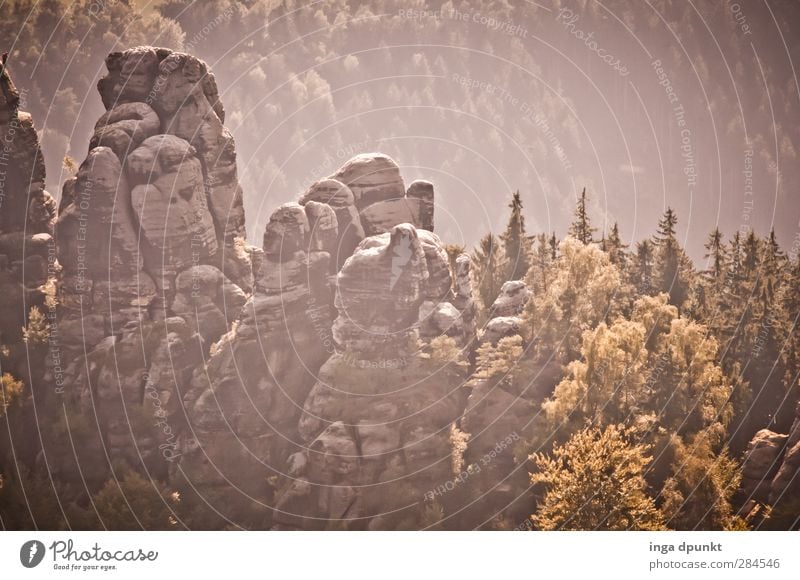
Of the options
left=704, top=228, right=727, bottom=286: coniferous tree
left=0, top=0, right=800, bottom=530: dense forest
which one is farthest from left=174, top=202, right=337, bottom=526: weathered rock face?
left=704, top=228, right=727, bottom=286: coniferous tree

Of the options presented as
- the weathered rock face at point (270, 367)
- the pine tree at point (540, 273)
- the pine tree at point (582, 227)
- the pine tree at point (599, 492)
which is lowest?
the pine tree at point (599, 492)

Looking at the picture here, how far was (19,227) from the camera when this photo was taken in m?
49.5

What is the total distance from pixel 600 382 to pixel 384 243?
13.4 metres

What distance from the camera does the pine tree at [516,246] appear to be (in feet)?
193

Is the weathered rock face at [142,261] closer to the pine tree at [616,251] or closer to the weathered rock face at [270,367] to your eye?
the weathered rock face at [270,367]

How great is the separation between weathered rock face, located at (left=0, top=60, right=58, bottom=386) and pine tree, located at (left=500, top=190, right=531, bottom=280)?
3048 cm

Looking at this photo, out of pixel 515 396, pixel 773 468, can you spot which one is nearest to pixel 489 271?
pixel 515 396

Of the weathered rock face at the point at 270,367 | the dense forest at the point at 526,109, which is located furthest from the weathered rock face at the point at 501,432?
the dense forest at the point at 526,109

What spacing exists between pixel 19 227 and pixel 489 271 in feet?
101

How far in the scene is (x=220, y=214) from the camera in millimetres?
50000

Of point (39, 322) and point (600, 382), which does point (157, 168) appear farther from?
point (600, 382)

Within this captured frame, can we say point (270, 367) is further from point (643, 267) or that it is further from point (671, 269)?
point (671, 269)

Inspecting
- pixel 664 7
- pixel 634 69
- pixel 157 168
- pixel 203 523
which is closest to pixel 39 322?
pixel 157 168

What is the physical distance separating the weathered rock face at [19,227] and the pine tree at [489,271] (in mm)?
27260
